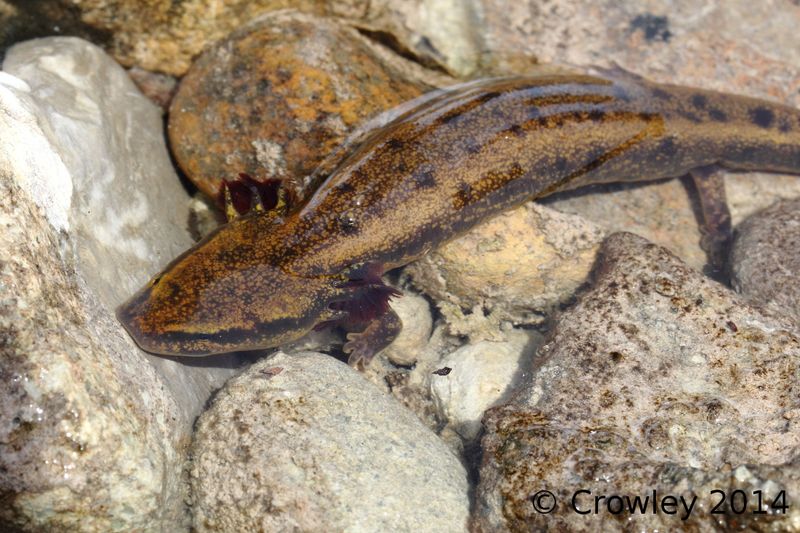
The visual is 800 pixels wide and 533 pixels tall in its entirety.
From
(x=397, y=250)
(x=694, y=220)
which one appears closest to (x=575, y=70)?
(x=694, y=220)

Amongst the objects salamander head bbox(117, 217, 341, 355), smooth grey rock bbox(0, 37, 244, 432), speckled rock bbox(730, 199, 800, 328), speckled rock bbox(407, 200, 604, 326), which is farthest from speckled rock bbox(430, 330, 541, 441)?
speckled rock bbox(730, 199, 800, 328)

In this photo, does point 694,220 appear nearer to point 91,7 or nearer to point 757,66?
point 757,66

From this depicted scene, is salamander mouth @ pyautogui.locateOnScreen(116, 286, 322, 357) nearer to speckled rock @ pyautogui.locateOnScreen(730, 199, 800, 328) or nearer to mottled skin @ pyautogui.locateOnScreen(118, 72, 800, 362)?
mottled skin @ pyautogui.locateOnScreen(118, 72, 800, 362)

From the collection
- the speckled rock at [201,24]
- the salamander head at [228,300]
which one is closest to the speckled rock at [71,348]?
the salamander head at [228,300]

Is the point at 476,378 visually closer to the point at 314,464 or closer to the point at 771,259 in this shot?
the point at 314,464

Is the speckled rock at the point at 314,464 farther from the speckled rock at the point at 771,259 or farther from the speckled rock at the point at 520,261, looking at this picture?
the speckled rock at the point at 771,259
